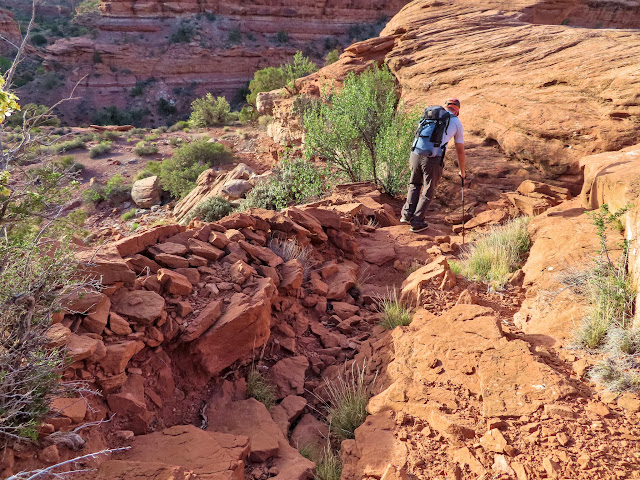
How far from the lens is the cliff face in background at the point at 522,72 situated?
25.6 feet

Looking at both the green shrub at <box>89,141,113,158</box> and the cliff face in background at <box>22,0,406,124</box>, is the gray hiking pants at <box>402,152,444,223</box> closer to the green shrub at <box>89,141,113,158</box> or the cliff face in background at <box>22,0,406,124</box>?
the green shrub at <box>89,141,113,158</box>

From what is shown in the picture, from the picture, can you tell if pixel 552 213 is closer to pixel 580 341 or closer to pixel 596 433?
pixel 580 341

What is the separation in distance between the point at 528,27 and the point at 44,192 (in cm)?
1179

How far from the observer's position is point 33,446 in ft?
7.15

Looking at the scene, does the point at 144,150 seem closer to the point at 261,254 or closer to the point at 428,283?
the point at 261,254

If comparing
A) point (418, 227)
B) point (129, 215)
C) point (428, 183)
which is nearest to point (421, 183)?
point (428, 183)

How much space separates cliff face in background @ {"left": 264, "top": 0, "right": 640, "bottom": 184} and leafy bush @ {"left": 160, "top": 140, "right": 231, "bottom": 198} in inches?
186

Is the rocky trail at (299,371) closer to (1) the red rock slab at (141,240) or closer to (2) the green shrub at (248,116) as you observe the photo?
(1) the red rock slab at (141,240)

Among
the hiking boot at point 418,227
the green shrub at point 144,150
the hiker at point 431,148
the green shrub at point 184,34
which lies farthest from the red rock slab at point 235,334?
the green shrub at point 184,34

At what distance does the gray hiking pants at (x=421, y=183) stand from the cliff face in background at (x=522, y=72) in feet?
8.94

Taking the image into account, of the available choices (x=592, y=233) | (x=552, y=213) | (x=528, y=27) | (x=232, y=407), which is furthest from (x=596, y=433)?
(x=528, y=27)

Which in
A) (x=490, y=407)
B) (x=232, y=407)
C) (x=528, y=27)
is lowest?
(x=232, y=407)

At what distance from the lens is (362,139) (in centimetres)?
921

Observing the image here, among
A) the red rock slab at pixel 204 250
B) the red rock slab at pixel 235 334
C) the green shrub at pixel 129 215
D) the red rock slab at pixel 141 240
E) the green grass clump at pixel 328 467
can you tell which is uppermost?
the red rock slab at pixel 141 240
